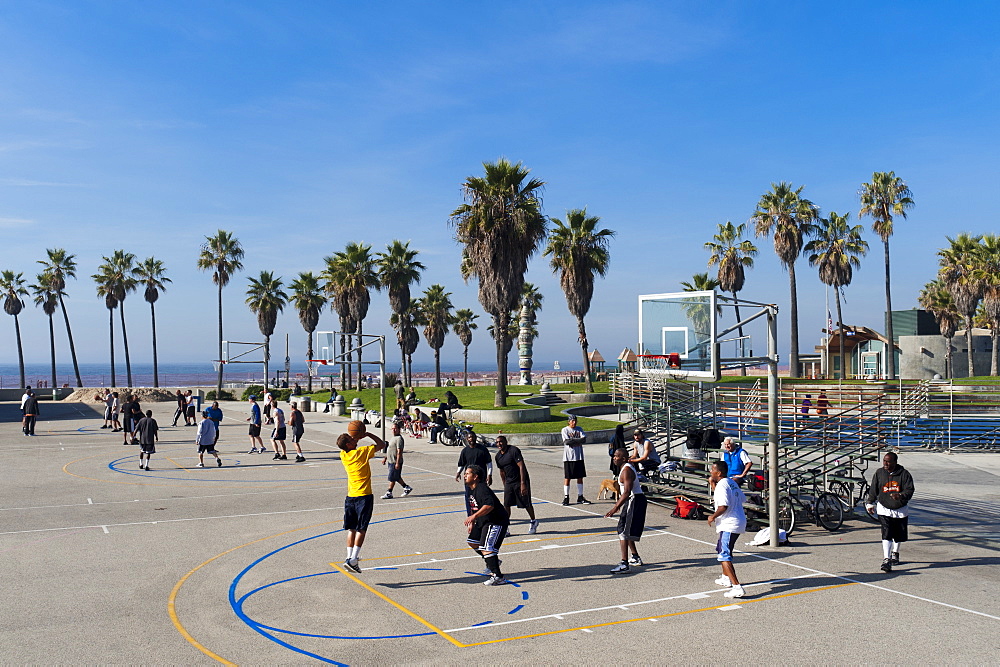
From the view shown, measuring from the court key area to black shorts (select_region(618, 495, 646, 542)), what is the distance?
1.85ft

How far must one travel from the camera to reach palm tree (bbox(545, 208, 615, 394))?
4653 centimetres

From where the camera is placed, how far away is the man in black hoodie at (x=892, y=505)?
35.1 ft

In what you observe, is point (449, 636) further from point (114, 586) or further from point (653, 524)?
point (653, 524)

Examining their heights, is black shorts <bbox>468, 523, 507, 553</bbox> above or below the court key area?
above

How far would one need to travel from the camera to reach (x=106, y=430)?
118 feet

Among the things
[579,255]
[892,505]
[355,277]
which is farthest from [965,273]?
[892,505]

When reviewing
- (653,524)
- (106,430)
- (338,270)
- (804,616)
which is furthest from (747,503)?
(338,270)

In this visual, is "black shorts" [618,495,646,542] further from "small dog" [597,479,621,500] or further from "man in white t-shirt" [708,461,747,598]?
"small dog" [597,479,621,500]

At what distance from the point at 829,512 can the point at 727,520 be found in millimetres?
5067

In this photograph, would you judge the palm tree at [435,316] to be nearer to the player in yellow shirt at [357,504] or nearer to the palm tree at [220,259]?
the palm tree at [220,259]

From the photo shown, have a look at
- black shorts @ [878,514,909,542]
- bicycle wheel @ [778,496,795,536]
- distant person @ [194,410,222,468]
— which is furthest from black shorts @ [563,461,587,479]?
distant person @ [194,410,222,468]

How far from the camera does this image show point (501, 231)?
3578 cm

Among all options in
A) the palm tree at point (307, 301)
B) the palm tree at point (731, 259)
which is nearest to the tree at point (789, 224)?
the palm tree at point (731, 259)

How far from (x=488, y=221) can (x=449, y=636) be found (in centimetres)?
2898
